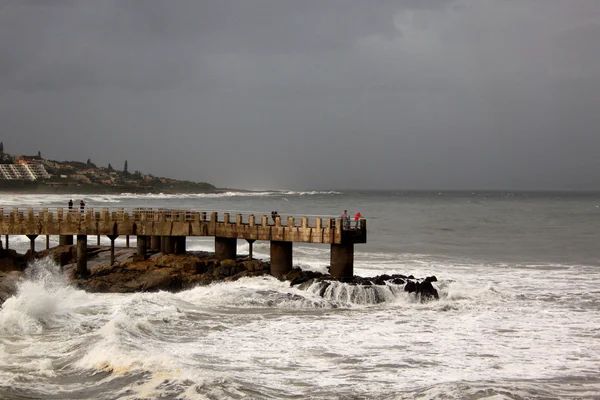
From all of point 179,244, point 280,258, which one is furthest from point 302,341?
point 179,244

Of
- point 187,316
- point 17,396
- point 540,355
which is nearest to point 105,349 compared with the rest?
point 17,396

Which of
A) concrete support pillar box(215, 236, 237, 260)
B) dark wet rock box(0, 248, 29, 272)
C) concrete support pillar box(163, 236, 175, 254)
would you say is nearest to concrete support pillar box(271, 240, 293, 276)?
concrete support pillar box(215, 236, 237, 260)

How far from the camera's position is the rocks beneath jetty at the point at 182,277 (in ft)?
91.9

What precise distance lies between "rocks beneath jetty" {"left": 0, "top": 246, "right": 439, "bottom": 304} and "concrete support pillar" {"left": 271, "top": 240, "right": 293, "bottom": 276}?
355 millimetres

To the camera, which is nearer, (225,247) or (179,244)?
(225,247)

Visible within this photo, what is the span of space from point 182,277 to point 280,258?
15.7ft

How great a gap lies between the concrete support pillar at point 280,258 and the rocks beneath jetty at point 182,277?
1.16ft

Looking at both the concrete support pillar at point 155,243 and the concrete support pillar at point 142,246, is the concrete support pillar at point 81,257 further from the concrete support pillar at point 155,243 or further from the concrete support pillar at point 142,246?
the concrete support pillar at point 155,243

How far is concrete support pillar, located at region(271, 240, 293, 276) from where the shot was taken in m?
31.5

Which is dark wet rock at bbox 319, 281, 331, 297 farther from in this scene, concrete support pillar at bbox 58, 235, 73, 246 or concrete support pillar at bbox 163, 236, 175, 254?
concrete support pillar at bbox 58, 235, 73, 246

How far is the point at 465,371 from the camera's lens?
1691 centimetres

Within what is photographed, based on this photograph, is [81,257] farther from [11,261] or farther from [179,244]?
[179,244]

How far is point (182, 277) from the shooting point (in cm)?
2980

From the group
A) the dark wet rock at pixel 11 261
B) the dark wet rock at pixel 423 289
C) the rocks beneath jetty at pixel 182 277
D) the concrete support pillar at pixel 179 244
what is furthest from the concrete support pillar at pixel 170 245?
the dark wet rock at pixel 423 289
